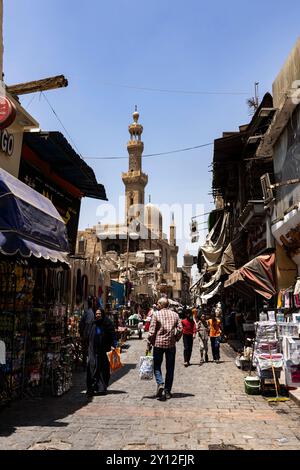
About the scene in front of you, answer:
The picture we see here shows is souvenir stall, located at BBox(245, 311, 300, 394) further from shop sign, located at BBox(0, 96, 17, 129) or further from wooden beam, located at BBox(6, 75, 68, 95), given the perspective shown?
wooden beam, located at BBox(6, 75, 68, 95)

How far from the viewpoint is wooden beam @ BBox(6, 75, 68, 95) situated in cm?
977

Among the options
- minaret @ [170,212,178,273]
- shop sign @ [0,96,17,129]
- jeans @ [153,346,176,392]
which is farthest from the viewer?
minaret @ [170,212,178,273]

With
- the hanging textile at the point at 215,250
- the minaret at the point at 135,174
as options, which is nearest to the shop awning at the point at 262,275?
the hanging textile at the point at 215,250

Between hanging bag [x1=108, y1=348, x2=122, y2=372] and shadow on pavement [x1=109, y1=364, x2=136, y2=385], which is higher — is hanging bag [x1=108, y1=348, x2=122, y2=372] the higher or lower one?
the higher one

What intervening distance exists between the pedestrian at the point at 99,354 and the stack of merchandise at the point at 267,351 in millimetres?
2702

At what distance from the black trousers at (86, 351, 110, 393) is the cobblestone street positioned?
240 mm

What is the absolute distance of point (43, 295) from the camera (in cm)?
918

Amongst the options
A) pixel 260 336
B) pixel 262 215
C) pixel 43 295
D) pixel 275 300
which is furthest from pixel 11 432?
pixel 262 215

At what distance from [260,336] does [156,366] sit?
6.98 feet

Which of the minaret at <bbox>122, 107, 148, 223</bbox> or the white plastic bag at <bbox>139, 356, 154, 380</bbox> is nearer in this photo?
the white plastic bag at <bbox>139, 356, 154, 380</bbox>

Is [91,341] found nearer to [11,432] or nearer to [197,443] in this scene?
[11,432]

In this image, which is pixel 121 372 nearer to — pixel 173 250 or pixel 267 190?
pixel 267 190

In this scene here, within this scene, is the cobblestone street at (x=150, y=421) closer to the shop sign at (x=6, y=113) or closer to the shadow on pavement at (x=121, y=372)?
the shadow on pavement at (x=121, y=372)

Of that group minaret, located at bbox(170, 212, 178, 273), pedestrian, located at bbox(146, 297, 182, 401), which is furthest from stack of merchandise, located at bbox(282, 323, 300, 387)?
minaret, located at bbox(170, 212, 178, 273)
